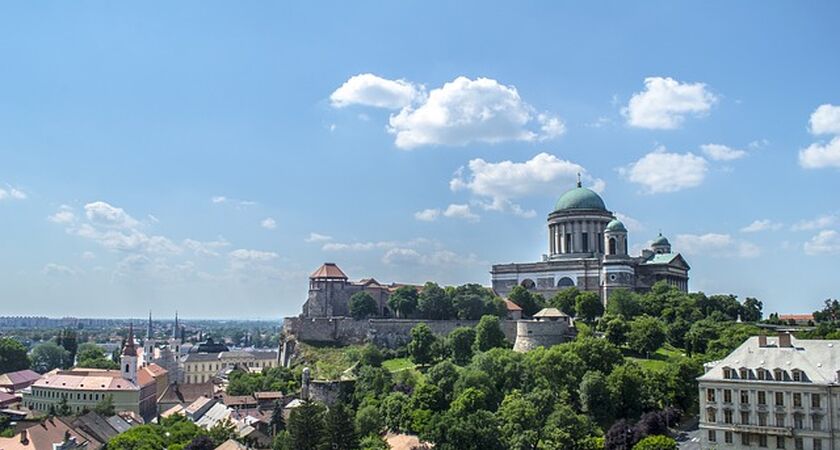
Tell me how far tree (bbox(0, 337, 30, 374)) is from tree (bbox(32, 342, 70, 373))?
18246 millimetres

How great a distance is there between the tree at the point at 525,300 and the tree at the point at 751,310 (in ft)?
80.1

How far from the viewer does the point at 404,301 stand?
335 ft

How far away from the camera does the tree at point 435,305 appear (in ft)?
328

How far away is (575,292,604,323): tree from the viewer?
9231 cm

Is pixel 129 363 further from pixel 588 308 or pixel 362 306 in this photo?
pixel 588 308

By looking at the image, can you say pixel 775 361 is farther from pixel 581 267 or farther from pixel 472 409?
pixel 581 267

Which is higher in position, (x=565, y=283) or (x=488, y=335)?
(x=565, y=283)

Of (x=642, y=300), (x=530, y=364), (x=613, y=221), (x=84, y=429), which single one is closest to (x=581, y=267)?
(x=613, y=221)

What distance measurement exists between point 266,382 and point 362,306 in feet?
51.7

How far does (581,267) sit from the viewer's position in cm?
10544

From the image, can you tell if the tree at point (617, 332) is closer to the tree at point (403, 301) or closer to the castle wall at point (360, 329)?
the castle wall at point (360, 329)

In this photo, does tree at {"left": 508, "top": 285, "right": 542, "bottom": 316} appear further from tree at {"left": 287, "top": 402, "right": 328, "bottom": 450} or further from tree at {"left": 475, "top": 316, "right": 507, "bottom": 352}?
Answer: tree at {"left": 287, "top": 402, "right": 328, "bottom": 450}

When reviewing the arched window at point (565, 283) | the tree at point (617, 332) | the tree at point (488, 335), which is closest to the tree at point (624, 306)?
the tree at point (617, 332)

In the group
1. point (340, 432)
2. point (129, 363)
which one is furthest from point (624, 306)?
point (129, 363)
